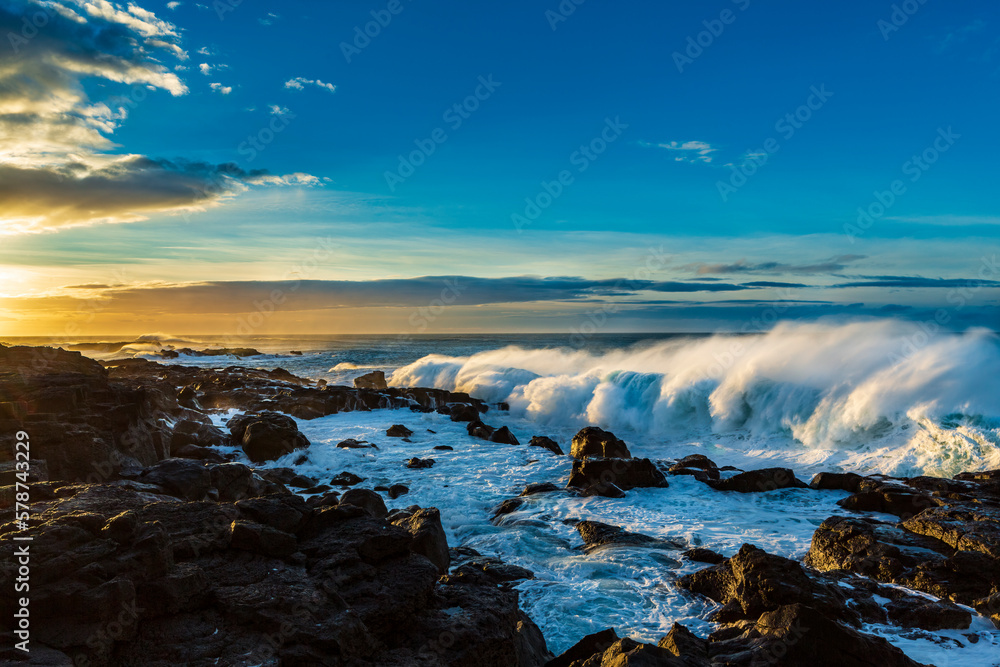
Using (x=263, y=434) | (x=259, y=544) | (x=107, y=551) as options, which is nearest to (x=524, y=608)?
(x=259, y=544)

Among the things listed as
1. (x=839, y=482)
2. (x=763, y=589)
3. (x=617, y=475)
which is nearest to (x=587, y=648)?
(x=763, y=589)

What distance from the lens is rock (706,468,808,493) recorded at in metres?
13.5

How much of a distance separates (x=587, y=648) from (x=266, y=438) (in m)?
13.2

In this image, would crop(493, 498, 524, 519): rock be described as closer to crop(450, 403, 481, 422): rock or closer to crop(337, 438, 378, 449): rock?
crop(337, 438, 378, 449): rock

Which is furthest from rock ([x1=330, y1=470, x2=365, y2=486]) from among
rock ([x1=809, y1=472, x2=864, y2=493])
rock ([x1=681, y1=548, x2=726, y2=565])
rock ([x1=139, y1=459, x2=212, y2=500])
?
rock ([x1=809, y1=472, x2=864, y2=493])

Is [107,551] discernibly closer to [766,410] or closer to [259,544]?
[259,544]

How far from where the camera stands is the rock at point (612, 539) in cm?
980

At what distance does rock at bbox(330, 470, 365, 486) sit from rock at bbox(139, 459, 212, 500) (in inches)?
170

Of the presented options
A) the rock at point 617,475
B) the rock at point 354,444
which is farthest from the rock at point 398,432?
the rock at point 617,475

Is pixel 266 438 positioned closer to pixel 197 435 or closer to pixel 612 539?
pixel 197 435

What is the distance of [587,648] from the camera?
18.4ft

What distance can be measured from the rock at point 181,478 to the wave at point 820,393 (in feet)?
60.4

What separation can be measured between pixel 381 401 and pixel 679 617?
2228cm

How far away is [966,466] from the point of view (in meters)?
15.2
